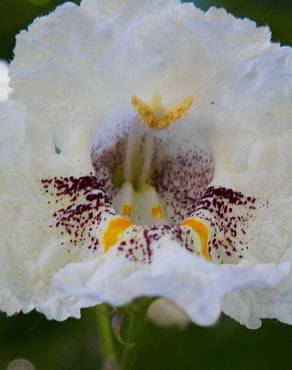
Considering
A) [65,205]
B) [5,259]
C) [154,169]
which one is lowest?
[5,259]

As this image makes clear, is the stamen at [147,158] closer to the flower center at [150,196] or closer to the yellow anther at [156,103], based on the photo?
the flower center at [150,196]

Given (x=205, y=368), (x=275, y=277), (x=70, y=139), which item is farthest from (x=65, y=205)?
(x=205, y=368)

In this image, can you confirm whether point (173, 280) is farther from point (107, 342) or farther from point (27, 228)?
point (107, 342)

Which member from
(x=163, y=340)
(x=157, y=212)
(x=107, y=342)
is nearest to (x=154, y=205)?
(x=157, y=212)

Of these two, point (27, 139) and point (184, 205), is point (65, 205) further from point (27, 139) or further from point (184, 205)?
point (184, 205)

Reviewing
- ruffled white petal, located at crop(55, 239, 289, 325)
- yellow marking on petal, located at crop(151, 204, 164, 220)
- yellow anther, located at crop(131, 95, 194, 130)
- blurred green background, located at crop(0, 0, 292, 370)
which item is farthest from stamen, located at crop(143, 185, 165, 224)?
blurred green background, located at crop(0, 0, 292, 370)

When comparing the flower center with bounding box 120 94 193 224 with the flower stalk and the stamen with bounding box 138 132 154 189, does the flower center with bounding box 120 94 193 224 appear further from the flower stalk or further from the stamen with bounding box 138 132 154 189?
the flower stalk
